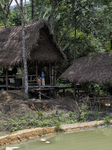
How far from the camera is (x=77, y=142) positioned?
238 inches

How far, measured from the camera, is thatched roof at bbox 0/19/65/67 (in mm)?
13148

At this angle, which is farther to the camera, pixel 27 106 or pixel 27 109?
pixel 27 106

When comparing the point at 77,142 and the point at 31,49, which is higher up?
the point at 31,49

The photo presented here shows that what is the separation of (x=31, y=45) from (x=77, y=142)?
8.18 meters

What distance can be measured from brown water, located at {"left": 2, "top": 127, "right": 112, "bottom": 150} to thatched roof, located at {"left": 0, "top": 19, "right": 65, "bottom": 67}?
708 cm

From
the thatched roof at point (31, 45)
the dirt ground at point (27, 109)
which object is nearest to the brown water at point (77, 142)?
the dirt ground at point (27, 109)

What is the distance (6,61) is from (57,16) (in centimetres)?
740

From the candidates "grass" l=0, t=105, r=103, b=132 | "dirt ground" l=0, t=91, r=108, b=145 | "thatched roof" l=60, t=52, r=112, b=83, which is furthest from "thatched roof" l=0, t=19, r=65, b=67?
"grass" l=0, t=105, r=103, b=132

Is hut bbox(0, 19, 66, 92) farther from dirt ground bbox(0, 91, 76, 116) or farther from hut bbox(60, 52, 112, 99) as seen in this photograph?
hut bbox(60, 52, 112, 99)

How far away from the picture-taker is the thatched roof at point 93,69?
1068 centimetres

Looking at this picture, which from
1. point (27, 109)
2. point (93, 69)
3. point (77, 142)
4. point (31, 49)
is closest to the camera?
point (77, 142)

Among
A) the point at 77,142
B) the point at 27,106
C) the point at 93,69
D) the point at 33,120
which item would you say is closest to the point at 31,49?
the point at 93,69

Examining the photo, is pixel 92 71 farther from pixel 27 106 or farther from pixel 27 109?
pixel 27 109

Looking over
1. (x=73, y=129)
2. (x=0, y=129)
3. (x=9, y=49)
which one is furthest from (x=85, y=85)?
(x=0, y=129)
